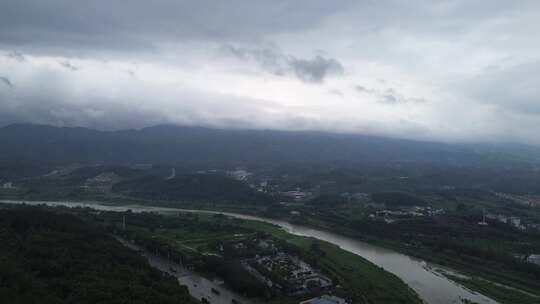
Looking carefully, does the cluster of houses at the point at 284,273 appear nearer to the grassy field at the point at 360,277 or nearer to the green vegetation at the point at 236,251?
the green vegetation at the point at 236,251

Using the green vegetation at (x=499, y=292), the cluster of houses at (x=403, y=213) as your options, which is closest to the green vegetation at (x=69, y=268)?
the green vegetation at (x=499, y=292)

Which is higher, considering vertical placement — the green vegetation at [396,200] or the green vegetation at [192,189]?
the green vegetation at [396,200]

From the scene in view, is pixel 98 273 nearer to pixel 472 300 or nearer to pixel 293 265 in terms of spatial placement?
pixel 293 265

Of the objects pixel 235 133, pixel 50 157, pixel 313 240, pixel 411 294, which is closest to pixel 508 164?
pixel 235 133

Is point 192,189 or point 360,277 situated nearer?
point 360,277

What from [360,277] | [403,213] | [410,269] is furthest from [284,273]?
[403,213]

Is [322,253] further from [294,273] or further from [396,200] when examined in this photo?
[396,200]

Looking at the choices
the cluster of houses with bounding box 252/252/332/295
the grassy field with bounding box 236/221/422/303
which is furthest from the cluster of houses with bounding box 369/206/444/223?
the cluster of houses with bounding box 252/252/332/295
